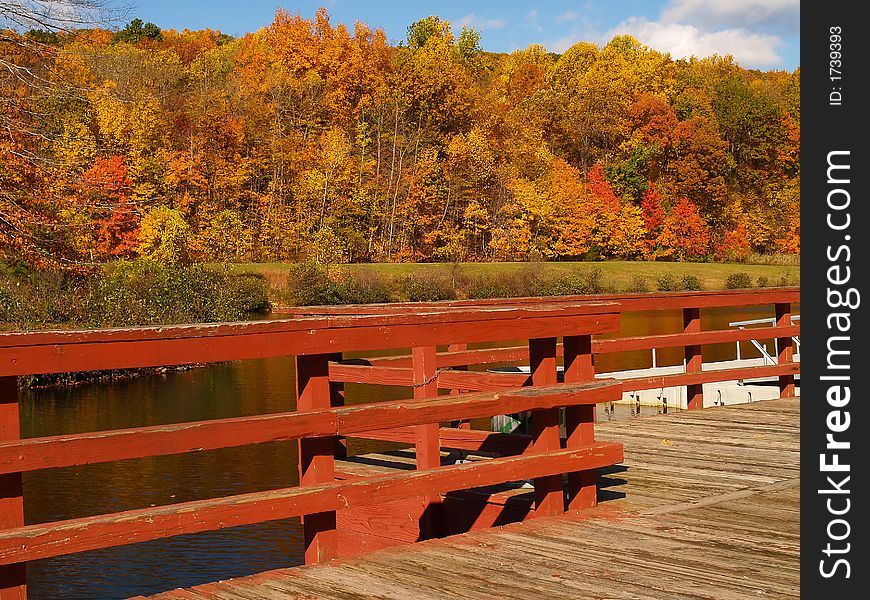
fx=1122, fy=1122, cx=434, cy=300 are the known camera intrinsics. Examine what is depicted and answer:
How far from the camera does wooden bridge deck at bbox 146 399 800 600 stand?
4.32 m

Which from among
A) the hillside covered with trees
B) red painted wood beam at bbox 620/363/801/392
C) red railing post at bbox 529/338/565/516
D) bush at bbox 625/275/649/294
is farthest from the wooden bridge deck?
bush at bbox 625/275/649/294

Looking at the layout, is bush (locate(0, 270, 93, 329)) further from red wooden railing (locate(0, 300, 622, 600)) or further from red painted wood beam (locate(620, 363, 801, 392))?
red wooden railing (locate(0, 300, 622, 600))

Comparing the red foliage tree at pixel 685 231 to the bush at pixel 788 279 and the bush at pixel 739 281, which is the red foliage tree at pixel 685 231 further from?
the bush at pixel 739 281

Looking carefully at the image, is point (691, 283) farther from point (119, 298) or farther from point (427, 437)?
point (427, 437)

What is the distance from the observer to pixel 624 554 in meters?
4.91

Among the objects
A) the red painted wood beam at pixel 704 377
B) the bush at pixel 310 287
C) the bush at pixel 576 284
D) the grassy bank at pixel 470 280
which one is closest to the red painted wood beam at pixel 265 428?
the red painted wood beam at pixel 704 377

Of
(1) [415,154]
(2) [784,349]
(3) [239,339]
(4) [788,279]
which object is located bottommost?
(4) [788,279]

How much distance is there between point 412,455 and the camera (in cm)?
770

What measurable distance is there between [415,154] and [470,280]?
14.0 m

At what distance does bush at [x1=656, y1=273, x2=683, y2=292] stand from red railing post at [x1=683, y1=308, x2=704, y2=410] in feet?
112

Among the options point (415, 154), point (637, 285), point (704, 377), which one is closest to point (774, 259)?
point (637, 285)

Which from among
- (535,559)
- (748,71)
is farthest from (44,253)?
(748,71)
